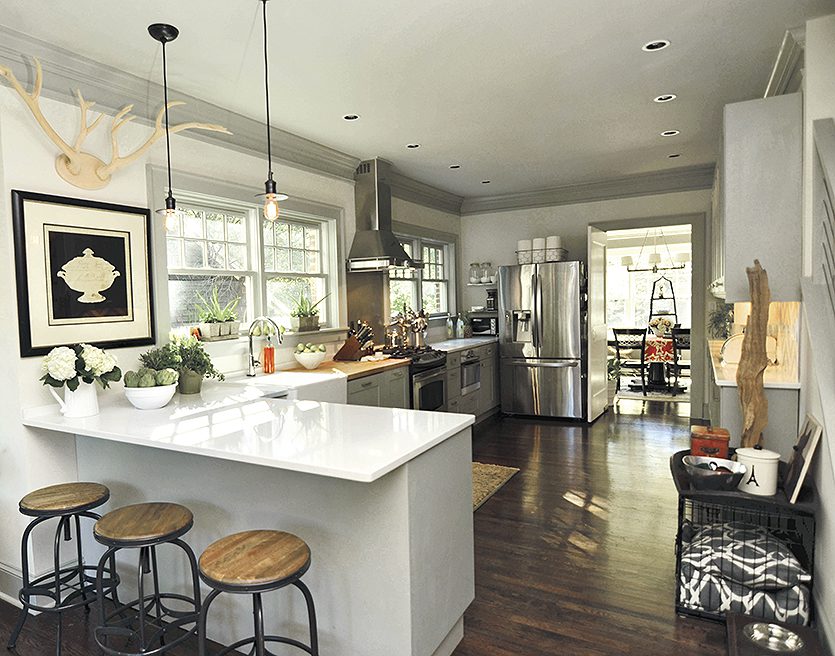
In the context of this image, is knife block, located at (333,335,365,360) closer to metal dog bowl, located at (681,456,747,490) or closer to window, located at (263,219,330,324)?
window, located at (263,219,330,324)

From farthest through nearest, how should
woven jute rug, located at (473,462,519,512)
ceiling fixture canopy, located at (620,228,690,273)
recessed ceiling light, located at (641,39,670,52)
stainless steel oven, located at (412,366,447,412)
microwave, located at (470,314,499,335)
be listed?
ceiling fixture canopy, located at (620,228,690,273), microwave, located at (470,314,499,335), stainless steel oven, located at (412,366,447,412), woven jute rug, located at (473,462,519,512), recessed ceiling light, located at (641,39,670,52)

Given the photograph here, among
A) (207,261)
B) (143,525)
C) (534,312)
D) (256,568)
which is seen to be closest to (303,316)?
(207,261)

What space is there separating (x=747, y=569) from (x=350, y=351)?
10.5 ft

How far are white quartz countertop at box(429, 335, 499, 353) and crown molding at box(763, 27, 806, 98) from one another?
11.0 feet

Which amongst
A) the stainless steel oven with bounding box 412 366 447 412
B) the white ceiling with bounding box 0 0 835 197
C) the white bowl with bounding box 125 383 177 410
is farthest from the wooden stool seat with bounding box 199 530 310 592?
the stainless steel oven with bounding box 412 366 447 412

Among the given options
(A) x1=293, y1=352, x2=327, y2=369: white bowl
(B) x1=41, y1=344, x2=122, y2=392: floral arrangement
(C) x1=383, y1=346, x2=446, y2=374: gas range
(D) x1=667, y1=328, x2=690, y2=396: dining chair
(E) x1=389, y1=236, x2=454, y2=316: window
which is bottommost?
(D) x1=667, y1=328, x2=690, y2=396: dining chair

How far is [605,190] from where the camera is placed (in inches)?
255

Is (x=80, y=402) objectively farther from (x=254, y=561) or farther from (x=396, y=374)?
(x=396, y=374)

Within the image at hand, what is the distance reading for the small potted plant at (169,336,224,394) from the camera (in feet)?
10.4

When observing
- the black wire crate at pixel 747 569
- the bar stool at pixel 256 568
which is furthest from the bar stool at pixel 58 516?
the black wire crate at pixel 747 569

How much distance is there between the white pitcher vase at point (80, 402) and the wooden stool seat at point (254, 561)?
1.18 m

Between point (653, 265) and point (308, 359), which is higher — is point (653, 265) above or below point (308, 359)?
above

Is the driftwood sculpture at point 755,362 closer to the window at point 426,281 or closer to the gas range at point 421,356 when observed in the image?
the gas range at point 421,356

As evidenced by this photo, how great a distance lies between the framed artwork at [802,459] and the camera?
2.33m
